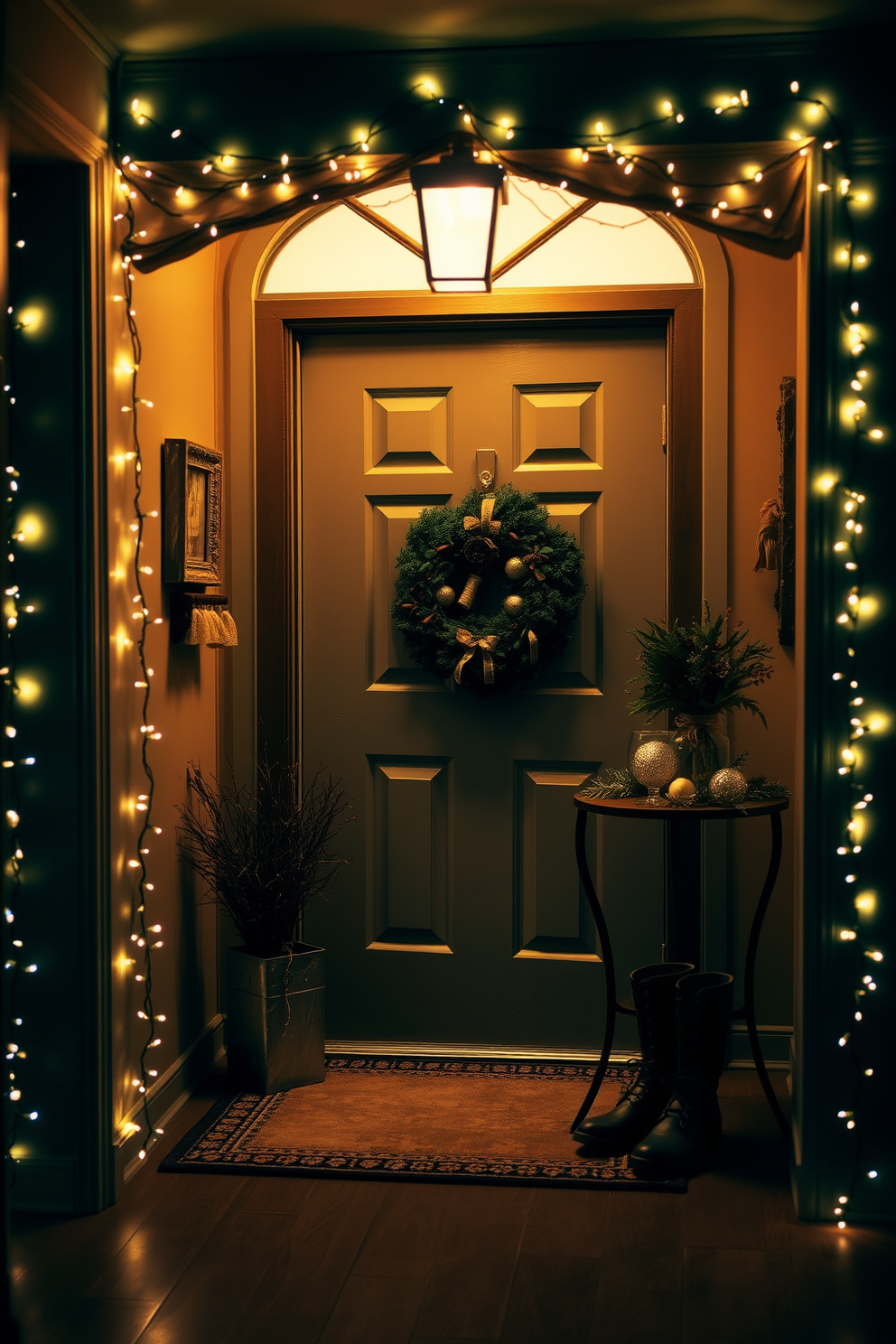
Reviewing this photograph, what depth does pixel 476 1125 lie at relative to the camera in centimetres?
317

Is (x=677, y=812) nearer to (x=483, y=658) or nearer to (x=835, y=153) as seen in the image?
(x=483, y=658)

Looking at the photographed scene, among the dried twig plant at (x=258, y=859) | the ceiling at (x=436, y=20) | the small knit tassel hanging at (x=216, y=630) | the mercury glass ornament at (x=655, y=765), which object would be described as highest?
the ceiling at (x=436, y=20)

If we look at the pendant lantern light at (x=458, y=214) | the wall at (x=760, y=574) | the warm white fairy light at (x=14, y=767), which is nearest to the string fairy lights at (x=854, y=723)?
the pendant lantern light at (x=458, y=214)

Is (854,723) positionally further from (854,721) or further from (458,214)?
(458,214)

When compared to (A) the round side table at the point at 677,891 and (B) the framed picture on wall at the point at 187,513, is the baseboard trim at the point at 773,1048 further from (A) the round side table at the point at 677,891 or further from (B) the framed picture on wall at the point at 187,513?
(B) the framed picture on wall at the point at 187,513

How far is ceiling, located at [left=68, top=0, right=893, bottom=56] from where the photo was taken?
8.48ft

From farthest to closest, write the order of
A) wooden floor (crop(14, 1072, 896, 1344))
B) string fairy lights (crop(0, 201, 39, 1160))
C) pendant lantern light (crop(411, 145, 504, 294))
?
string fairy lights (crop(0, 201, 39, 1160)) → pendant lantern light (crop(411, 145, 504, 294)) → wooden floor (crop(14, 1072, 896, 1344))

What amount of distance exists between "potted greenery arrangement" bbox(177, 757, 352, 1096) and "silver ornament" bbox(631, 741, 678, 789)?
36.5 inches

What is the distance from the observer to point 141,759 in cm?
302

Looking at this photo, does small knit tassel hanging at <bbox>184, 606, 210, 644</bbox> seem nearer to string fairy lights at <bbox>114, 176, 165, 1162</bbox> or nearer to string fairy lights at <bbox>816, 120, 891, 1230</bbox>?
string fairy lights at <bbox>114, 176, 165, 1162</bbox>

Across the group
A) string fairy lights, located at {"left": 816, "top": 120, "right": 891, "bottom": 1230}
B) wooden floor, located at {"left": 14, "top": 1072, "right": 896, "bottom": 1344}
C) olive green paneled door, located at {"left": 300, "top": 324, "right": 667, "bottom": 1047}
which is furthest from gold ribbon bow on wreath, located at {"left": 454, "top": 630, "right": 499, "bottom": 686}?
wooden floor, located at {"left": 14, "top": 1072, "right": 896, "bottom": 1344}

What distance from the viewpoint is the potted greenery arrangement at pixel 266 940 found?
3.33 m

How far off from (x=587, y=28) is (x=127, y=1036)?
7.96 feet

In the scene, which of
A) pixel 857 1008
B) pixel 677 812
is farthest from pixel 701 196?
pixel 857 1008
